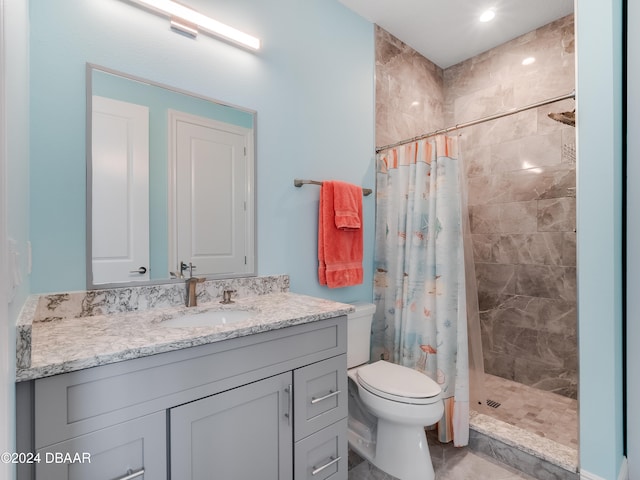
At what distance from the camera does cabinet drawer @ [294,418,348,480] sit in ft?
4.07

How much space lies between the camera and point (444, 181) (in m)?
1.87

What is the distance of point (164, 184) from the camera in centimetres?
143

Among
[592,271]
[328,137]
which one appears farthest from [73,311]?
[592,271]

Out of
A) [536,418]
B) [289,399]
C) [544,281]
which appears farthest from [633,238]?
[289,399]

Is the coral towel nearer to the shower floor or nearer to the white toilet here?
the white toilet

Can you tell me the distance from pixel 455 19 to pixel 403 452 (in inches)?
109

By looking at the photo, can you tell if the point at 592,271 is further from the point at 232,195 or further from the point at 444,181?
the point at 232,195

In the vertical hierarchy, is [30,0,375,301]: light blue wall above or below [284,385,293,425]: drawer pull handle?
above

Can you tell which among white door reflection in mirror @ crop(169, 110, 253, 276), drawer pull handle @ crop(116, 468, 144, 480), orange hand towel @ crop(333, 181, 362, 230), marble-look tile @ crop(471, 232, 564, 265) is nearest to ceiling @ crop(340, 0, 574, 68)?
orange hand towel @ crop(333, 181, 362, 230)

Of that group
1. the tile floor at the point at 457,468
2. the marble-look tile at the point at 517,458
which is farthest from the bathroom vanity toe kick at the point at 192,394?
the marble-look tile at the point at 517,458

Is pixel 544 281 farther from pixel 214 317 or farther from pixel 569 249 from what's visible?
pixel 214 317

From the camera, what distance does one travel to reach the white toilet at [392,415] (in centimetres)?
149

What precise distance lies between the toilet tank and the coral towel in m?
0.19

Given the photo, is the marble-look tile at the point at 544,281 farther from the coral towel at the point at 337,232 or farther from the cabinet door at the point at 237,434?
the cabinet door at the point at 237,434
